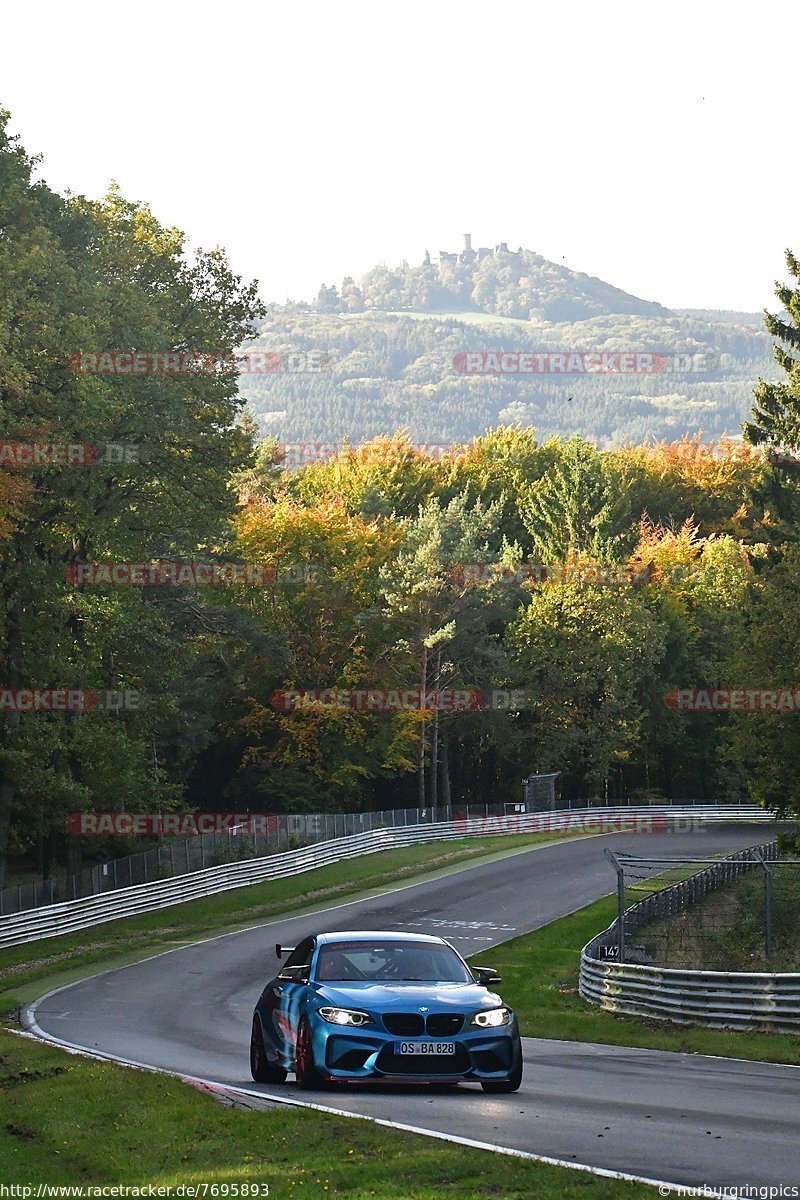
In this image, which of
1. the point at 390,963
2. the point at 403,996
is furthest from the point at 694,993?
the point at 403,996

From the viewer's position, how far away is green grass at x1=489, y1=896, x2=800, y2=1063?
21.2 metres

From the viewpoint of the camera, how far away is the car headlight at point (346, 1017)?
48.1ft

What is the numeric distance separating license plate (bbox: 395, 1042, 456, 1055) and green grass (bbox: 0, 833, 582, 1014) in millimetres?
16668

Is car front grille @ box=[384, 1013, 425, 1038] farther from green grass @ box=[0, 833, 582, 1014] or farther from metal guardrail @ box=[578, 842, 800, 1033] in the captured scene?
green grass @ box=[0, 833, 582, 1014]

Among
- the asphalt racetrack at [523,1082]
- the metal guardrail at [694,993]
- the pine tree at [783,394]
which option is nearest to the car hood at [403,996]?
the asphalt racetrack at [523,1082]

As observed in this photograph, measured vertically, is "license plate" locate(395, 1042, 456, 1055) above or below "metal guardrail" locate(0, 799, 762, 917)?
above

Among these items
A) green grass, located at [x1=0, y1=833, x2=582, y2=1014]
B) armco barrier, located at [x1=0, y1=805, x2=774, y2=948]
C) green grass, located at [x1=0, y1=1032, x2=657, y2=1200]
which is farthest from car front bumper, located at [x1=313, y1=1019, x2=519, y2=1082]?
armco barrier, located at [x1=0, y1=805, x2=774, y2=948]

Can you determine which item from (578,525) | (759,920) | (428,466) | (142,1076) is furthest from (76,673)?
(428,466)

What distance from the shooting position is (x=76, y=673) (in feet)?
149

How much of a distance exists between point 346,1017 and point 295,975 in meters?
1.30

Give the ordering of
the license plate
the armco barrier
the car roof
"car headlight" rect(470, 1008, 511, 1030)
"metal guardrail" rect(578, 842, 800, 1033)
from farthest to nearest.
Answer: the armco barrier < "metal guardrail" rect(578, 842, 800, 1033) < the car roof < "car headlight" rect(470, 1008, 511, 1030) < the license plate

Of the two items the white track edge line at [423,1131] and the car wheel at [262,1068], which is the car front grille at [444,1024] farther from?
the car wheel at [262,1068]

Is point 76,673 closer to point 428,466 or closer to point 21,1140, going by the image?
point 21,1140

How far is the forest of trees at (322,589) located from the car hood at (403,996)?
67.3ft
